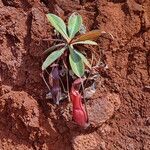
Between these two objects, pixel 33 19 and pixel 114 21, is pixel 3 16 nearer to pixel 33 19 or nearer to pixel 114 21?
pixel 33 19

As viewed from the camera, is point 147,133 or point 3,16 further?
point 3,16

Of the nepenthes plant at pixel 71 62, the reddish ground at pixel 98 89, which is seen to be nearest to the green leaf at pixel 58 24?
the nepenthes plant at pixel 71 62

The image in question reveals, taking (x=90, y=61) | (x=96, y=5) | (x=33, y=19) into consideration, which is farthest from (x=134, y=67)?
(x=33, y=19)

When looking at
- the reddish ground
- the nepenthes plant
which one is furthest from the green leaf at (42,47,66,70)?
the reddish ground

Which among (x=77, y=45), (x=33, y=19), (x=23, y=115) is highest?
(x=33, y=19)

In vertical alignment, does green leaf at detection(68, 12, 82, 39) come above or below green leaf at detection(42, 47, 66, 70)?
above

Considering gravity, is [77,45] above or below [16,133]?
above

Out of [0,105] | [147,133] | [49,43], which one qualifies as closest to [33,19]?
[49,43]

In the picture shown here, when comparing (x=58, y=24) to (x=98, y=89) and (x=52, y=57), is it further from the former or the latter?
(x=98, y=89)

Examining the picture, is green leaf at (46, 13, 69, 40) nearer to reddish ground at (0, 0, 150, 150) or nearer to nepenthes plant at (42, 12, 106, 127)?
nepenthes plant at (42, 12, 106, 127)
